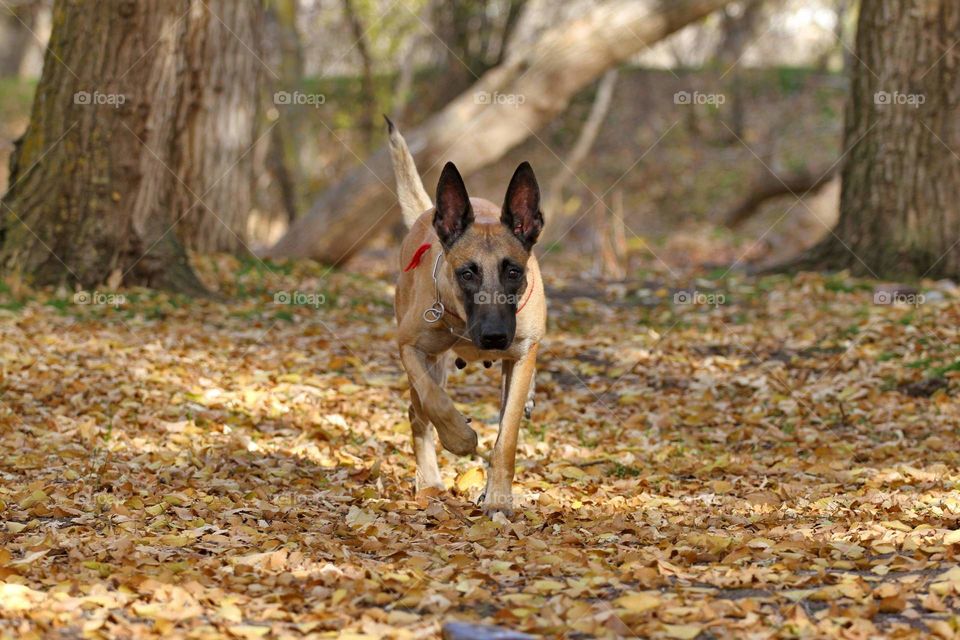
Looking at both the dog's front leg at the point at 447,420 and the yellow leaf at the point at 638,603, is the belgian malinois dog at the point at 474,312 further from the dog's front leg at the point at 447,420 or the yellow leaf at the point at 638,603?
the yellow leaf at the point at 638,603

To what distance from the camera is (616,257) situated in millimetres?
15875

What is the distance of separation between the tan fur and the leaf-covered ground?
0.26m

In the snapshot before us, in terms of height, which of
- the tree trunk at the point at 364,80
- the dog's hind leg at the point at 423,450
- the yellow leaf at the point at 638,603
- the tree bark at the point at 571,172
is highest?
the tree trunk at the point at 364,80

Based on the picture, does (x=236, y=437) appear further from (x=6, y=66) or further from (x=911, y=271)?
(x=6, y=66)

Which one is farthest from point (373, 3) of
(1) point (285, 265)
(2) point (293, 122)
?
(1) point (285, 265)

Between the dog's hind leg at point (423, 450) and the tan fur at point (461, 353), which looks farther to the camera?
the dog's hind leg at point (423, 450)

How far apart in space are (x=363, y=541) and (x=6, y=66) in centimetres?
3278

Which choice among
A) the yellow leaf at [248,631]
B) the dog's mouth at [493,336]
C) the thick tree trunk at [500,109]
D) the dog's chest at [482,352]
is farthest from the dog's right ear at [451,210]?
the thick tree trunk at [500,109]

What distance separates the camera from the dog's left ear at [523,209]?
5980 mm

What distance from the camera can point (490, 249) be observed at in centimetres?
582

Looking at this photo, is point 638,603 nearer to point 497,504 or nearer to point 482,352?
point 497,504

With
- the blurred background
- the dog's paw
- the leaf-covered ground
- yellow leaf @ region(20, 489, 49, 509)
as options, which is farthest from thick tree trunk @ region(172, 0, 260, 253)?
the dog's paw

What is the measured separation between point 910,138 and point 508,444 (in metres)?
6.94

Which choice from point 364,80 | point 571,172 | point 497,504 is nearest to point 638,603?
point 497,504
